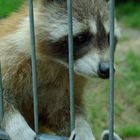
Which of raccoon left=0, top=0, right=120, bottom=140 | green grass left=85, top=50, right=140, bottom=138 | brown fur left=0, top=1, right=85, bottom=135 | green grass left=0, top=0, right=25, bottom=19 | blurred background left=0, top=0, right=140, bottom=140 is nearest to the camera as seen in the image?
raccoon left=0, top=0, right=120, bottom=140

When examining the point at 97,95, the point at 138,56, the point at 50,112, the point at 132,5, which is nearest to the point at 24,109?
the point at 50,112

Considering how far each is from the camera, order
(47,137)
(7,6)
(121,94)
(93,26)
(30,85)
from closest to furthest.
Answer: (47,137) < (93,26) < (30,85) < (7,6) < (121,94)

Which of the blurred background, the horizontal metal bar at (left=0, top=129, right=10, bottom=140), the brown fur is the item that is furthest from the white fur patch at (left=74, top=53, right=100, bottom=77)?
the blurred background

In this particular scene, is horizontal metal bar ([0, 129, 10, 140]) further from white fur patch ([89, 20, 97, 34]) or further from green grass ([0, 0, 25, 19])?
green grass ([0, 0, 25, 19])

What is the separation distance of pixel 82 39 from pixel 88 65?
0.62 ft

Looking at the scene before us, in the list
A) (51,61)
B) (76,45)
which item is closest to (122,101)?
(51,61)

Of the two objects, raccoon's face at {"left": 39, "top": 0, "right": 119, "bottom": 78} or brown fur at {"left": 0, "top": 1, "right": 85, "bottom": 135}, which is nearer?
raccoon's face at {"left": 39, "top": 0, "right": 119, "bottom": 78}

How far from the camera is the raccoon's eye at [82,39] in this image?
11.5 feet

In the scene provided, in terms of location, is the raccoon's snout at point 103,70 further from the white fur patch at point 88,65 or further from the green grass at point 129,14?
the green grass at point 129,14

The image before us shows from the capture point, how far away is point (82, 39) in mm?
3508

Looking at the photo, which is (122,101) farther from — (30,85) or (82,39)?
(82,39)

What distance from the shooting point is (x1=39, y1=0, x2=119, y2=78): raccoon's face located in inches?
136

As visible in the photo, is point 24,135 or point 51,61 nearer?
point 24,135

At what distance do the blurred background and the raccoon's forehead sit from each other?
40 cm
